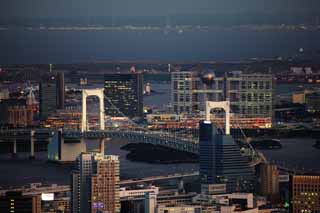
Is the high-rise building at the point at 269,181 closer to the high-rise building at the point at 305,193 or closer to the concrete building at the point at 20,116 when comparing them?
the high-rise building at the point at 305,193

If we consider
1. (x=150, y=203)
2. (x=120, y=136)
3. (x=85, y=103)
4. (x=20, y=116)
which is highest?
(x=85, y=103)

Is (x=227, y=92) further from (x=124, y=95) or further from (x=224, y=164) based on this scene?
(x=224, y=164)

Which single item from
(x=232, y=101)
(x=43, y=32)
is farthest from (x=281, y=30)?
(x=43, y=32)

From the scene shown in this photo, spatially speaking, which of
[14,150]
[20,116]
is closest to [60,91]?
[20,116]

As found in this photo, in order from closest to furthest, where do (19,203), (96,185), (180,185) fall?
(19,203), (96,185), (180,185)

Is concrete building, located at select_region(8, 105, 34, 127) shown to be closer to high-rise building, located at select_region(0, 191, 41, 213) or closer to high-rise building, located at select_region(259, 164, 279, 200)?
high-rise building, located at select_region(259, 164, 279, 200)

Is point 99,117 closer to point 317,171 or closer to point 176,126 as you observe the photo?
point 176,126
